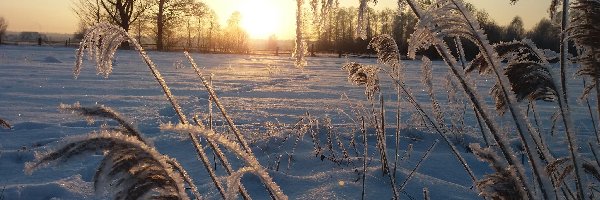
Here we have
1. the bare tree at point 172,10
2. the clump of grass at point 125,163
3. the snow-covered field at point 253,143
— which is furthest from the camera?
the bare tree at point 172,10

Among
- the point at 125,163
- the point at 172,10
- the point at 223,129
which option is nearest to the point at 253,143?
the point at 223,129

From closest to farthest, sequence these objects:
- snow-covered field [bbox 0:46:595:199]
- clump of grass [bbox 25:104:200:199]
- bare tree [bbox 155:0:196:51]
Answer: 1. clump of grass [bbox 25:104:200:199]
2. snow-covered field [bbox 0:46:595:199]
3. bare tree [bbox 155:0:196:51]

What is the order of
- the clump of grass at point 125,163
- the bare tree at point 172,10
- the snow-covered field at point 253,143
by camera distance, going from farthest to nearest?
the bare tree at point 172,10 → the snow-covered field at point 253,143 → the clump of grass at point 125,163

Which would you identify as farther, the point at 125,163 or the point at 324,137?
the point at 324,137

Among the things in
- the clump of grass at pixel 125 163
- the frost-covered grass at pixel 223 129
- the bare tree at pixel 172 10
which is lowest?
the frost-covered grass at pixel 223 129

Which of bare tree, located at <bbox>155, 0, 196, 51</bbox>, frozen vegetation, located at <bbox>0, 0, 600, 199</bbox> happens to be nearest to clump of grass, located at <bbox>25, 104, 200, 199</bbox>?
frozen vegetation, located at <bbox>0, 0, 600, 199</bbox>

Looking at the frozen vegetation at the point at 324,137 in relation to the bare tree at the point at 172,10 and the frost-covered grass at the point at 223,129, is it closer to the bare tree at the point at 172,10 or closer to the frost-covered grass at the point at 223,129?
the frost-covered grass at the point at 223,129

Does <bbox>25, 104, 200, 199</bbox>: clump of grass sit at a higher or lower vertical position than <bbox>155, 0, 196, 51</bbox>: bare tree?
lower

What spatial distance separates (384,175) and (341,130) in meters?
2.36

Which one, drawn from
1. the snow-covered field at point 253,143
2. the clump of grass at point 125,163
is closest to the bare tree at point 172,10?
the snow-covered field at point 253,143

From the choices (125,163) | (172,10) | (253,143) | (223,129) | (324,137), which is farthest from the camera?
(172,10)

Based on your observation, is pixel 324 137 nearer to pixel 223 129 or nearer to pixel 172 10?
pixel 223 129

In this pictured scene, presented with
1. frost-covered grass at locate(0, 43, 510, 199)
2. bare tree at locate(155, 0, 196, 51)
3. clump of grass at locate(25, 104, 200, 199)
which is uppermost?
bare tree at locate(155, 0, 196, 51)

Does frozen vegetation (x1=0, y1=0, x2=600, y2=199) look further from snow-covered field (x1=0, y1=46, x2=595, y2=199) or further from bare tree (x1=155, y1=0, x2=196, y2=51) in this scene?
bare tree (x1=155, y1=0, x2=196, y2=51)
